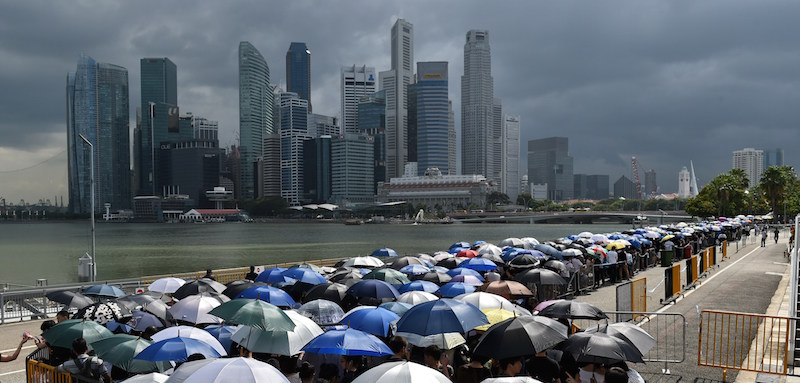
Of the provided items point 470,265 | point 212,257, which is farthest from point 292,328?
point 212,257

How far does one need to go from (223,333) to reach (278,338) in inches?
67.2

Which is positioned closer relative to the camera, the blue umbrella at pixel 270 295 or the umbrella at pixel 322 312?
the umbrella at pixel 322 312

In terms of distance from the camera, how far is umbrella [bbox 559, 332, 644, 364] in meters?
7.50

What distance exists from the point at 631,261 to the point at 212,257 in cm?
5453

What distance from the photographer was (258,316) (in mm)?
8836

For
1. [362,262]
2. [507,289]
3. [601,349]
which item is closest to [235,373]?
[601,349]

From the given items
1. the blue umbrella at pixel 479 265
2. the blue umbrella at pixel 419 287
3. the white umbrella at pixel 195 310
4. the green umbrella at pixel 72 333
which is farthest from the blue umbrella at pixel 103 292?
the blue umbrella at pixel 479 265

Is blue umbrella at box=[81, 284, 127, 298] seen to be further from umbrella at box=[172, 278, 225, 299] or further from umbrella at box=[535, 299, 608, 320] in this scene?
umbrella at box=[535, 299, 608, 320]

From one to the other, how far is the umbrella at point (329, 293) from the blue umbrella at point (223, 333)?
289 cm

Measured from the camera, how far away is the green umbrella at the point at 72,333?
8656mm

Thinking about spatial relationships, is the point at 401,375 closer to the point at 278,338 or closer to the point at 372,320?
the point at 278,338

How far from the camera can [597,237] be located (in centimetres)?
3088

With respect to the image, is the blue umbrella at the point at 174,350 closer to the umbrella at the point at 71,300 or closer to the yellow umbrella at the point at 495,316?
the yellow umbrella at the point at 495,316

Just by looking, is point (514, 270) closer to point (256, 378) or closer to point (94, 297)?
point (94, 297)
